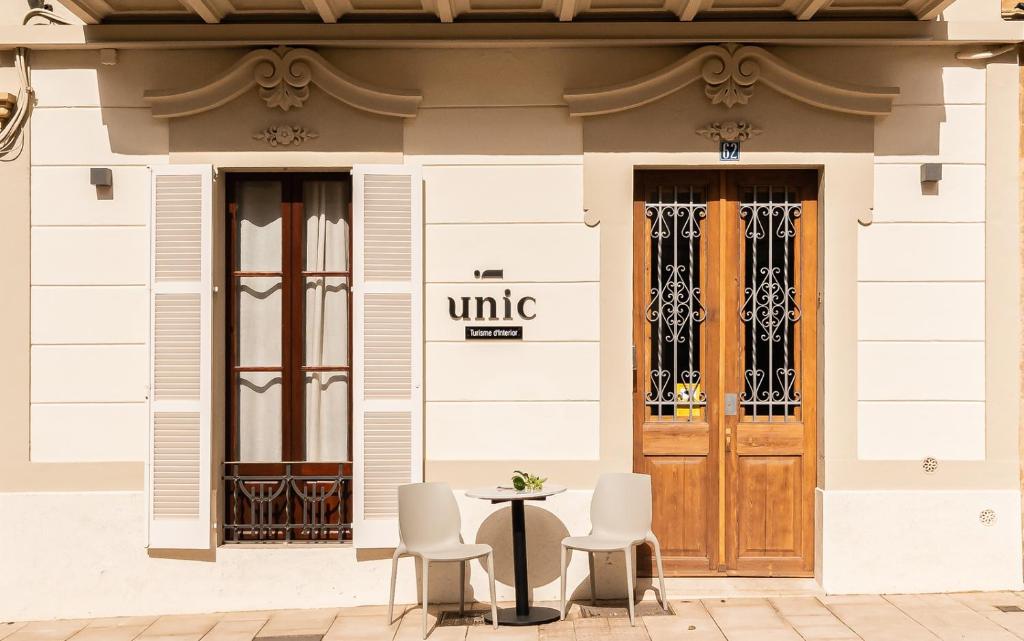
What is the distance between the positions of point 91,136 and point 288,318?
1.60 metres

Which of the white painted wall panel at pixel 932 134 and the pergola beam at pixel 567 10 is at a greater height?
the pergola beam at pixel 567 10

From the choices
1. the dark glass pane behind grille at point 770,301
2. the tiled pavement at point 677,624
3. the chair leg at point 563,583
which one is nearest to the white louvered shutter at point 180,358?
the tiled pavement at point 677,624

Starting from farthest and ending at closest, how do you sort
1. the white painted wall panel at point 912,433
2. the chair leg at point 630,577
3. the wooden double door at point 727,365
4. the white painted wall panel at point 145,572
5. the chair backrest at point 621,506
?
the wooden double door at point 727,365, the white painted wall panel at point 912,433, the white painted wall panel at point 145,572, the chair backrest at point 621,506, the chair leg at point 630,577

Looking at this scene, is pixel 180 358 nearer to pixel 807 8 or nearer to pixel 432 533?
pixel 432 533

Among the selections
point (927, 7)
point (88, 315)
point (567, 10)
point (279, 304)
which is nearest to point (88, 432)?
point (88, 315)

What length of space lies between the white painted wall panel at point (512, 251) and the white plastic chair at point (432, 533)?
1.29 m

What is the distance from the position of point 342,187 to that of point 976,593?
455 centimetres

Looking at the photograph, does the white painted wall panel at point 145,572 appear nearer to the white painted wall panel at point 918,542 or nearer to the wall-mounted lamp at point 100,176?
the white painted wall panel at point 918,542

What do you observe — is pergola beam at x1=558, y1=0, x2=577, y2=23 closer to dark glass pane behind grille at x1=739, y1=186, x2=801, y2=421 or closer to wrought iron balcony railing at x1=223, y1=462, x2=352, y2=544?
dark glass pane behind grille at x1=739, y1=186, x2=801, y2=421

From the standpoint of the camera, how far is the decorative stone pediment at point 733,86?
6.14 meters

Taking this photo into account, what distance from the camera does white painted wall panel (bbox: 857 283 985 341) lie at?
6219 mm

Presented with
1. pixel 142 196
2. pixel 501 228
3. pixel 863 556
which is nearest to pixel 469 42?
pixel 501 228

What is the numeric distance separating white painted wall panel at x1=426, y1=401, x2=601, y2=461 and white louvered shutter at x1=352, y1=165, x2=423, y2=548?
19 centimetres

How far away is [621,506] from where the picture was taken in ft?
19.4
